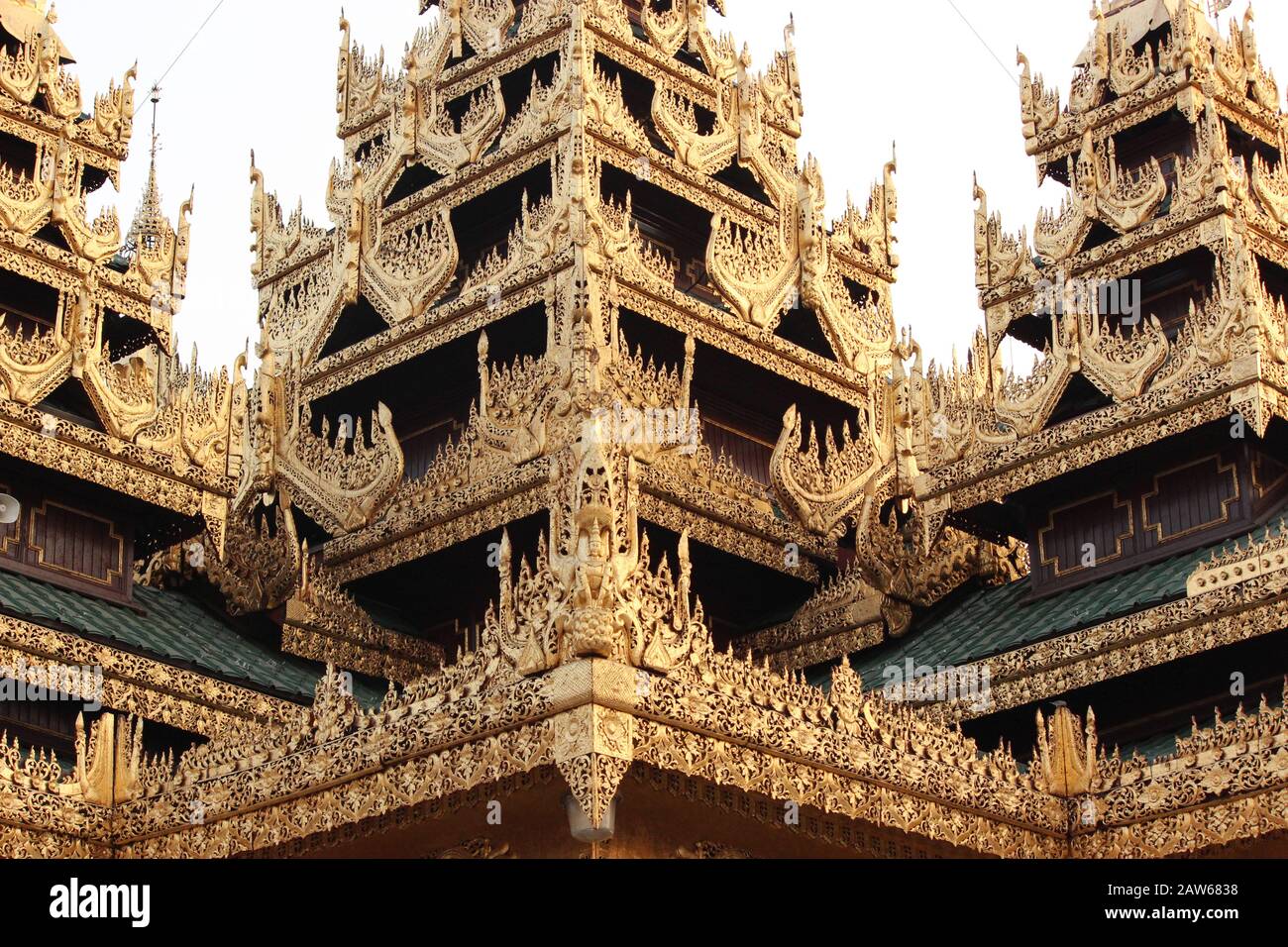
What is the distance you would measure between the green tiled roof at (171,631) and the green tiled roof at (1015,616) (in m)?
5.44

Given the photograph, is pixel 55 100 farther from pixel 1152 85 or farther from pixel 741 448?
pixel 1152 85

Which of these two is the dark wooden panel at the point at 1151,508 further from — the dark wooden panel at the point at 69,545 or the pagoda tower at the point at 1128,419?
the dark wooden panel at the point at 69,545

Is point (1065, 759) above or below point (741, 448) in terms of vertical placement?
below

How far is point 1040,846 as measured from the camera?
738 inches

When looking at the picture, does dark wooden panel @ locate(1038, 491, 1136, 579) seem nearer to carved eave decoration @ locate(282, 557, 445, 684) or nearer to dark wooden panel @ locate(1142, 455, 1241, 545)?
dark wooden panel @ locate(1142, 455, 1241, 545)

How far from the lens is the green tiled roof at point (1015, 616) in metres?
22.3

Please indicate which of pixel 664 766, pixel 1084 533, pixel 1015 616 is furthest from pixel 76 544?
pixel 664 766

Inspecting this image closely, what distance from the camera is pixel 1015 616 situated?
24344mm

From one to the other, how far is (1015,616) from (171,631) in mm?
8397

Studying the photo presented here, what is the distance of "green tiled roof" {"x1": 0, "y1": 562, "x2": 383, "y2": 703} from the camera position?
22.2 meters

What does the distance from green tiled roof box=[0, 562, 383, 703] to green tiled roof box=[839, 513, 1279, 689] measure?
544cm

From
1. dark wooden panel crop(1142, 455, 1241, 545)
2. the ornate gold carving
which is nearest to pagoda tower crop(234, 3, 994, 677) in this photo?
dark wooden panel crop(1142, 455, 1241, 545)
